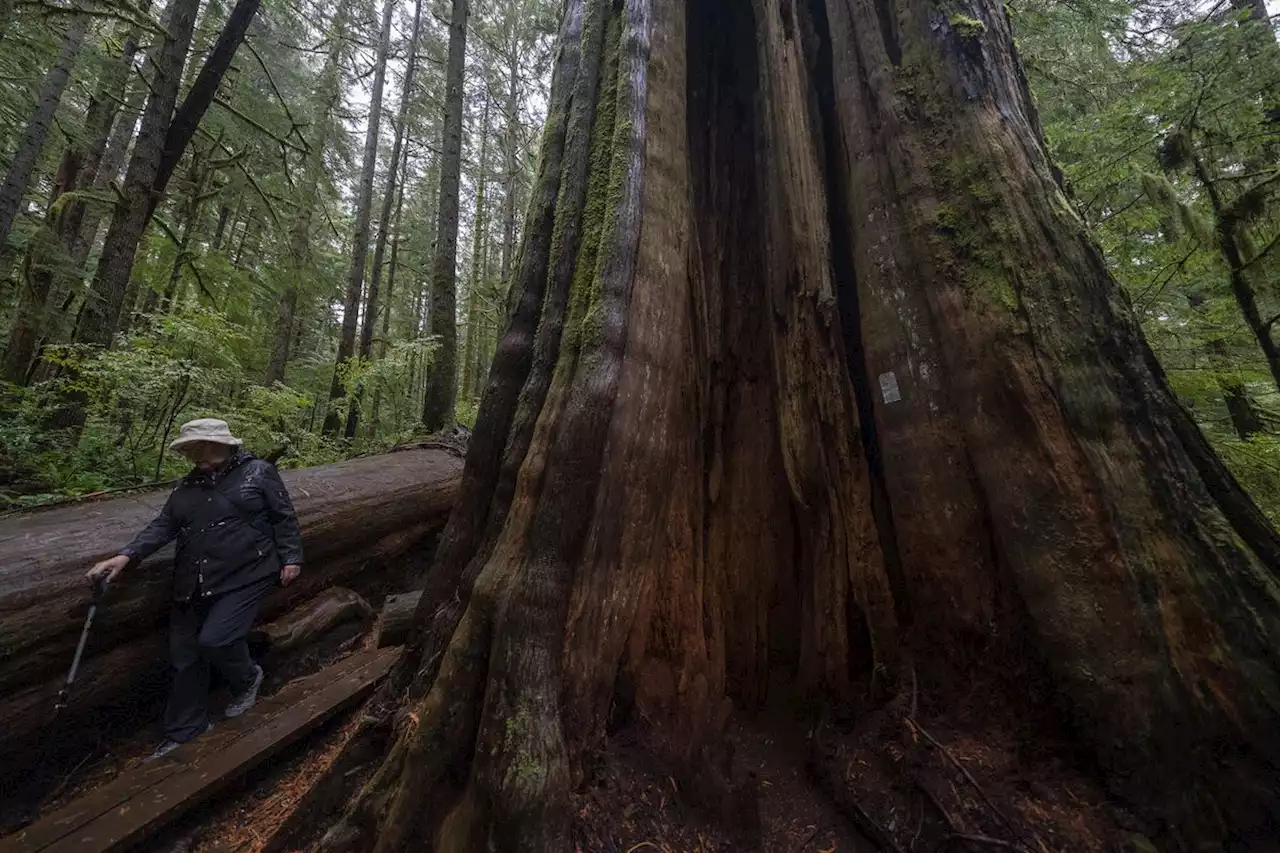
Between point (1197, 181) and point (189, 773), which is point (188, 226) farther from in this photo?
point (1197, 181)

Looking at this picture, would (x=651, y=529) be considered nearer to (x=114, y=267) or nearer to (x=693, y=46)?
(x=693, y=46)

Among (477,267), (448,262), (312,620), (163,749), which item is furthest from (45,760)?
(477,267)

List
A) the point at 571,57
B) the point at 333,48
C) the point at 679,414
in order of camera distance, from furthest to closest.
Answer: the point at 333,48
the point at 571,57
the point at 679,414

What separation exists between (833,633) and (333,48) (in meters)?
18.6

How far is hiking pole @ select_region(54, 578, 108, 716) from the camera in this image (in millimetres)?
2867

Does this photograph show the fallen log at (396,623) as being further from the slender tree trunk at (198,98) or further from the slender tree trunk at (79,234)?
the slender tree trunk at (79,234)

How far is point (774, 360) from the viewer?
2852 mm

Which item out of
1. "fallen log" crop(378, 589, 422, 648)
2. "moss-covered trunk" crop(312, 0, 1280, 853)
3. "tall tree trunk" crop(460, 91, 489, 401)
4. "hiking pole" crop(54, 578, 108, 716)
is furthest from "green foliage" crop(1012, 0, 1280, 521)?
"tall tree trunk" crop(460, 91, 489, 401)

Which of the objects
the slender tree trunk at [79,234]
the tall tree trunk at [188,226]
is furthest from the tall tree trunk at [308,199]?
the slender tree trunk at [79,234]

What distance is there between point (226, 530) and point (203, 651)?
2.52ft

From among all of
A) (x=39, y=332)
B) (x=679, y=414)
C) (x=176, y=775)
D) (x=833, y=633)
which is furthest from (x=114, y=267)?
(x=833, y=633)

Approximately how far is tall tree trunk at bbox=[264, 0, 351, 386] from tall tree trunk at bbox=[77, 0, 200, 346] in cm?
268

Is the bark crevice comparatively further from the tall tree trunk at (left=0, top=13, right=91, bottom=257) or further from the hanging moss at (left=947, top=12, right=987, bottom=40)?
the tall tree trunk at (left=0, top=13, right=91, bottom=257)

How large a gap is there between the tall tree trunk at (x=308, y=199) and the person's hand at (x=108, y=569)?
755cm
